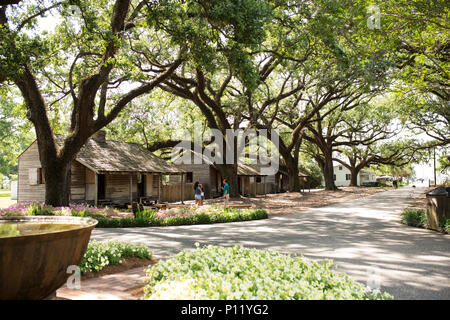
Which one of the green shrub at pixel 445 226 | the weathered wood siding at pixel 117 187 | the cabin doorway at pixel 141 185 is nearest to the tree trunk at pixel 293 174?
the cabin doorway at pixel 141 185

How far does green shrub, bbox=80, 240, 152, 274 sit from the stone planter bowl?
1916mm

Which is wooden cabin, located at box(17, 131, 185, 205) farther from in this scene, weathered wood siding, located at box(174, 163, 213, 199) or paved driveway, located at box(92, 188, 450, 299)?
paved driveway, located at box(92, 188, 450, 299)

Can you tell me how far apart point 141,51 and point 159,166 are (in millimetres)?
9200

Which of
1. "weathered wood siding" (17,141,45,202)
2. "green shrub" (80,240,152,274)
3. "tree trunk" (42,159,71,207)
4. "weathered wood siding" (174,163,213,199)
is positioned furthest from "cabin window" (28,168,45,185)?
"green shrub" (80,240,152,274)

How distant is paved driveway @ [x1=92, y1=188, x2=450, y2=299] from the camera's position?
18.3 ft

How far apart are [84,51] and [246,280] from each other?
47.4 ft

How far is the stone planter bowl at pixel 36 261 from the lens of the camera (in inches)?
117

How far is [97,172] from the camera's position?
61.6 ft

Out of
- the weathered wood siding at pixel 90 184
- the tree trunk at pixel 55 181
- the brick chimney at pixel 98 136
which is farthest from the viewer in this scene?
the brick chimney at pixel 98 136

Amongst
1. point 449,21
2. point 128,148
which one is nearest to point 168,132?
point 128,148

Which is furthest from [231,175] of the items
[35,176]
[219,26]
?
[219,26]

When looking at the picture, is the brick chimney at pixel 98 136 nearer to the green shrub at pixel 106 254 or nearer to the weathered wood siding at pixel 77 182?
the weathered wood siding at pixel 77 182

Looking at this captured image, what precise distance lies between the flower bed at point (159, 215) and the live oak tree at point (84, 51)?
179 centimetres
